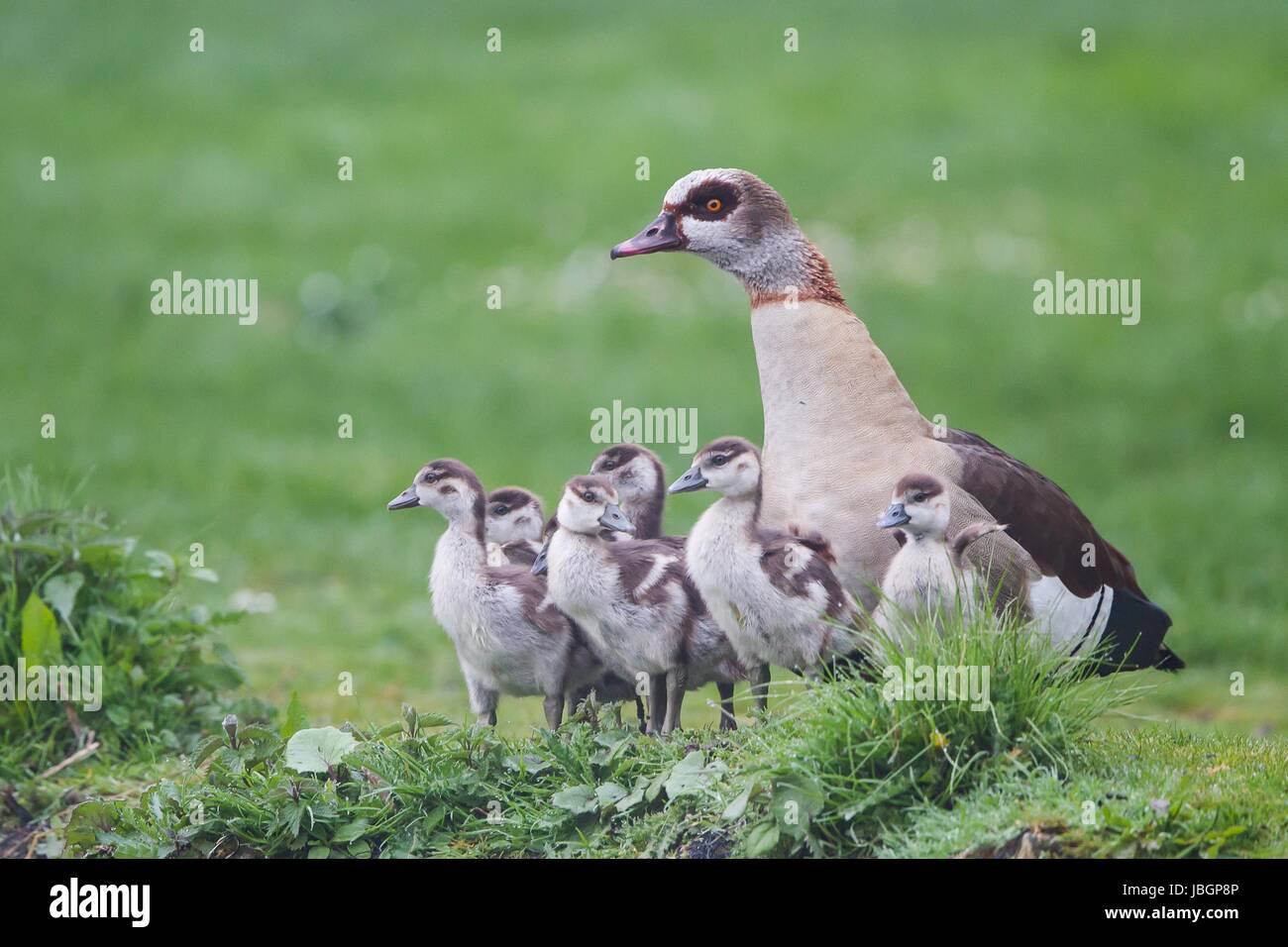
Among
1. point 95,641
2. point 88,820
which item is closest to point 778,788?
point 88,820

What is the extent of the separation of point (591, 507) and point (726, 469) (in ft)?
1.74

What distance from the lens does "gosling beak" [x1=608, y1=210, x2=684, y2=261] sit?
21.9ft

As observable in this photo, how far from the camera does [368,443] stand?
14.7 m

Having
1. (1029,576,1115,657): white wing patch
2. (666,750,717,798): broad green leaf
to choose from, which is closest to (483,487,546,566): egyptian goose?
(666,750,717,798): broad green leaf

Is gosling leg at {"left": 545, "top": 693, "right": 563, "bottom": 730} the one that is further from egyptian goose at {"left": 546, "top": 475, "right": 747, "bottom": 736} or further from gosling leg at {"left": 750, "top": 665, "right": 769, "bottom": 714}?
gosling leg at {"left": 750, "top": 665, "right": 769, "bottom": 714}

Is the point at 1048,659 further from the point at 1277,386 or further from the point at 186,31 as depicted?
the point at 186,31

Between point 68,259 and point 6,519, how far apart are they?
33.1ft

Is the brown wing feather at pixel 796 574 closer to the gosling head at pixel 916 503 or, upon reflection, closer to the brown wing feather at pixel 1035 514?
the gosling head at pixel 916 503

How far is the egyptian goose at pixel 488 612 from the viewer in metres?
6.48

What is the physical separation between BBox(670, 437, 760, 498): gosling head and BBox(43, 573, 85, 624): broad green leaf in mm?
3348

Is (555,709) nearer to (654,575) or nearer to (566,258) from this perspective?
(654,575)

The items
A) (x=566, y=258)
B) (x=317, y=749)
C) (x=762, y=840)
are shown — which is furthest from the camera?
(x=566, y=258)

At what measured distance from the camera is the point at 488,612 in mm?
6473

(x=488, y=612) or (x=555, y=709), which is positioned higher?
(x=488, y=612)
